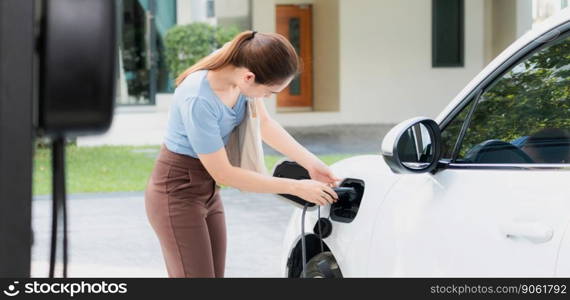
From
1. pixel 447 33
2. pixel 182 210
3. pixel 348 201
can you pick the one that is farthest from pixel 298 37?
pixel 182 210

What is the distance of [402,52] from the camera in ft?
73.8

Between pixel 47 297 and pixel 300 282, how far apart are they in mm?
629

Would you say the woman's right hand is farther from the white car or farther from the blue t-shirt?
the blue t-shirt

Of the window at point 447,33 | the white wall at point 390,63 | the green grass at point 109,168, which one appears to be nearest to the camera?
the green grass at point 109,168

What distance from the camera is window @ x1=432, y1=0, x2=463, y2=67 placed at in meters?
22.8

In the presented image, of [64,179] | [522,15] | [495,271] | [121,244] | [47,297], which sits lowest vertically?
[121,244]

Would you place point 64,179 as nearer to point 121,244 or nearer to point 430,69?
point 121,244

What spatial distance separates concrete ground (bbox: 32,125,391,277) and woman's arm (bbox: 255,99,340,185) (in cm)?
246

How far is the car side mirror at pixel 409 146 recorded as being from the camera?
10.2 ft

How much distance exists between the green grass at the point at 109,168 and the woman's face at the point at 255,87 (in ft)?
26.8

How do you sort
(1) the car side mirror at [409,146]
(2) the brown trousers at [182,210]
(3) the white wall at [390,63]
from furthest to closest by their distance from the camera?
(3) the white wall at [390,63] < (2) the brown trousers at [182,210] < (1) the car side mirror at [409,146]

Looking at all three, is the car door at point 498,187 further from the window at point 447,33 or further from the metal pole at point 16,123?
the window at point 447,33

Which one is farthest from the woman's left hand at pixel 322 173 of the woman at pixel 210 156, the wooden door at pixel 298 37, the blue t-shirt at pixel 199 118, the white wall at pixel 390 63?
the wooden door at pixel 298 37

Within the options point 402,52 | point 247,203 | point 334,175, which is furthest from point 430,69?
point 334,175
